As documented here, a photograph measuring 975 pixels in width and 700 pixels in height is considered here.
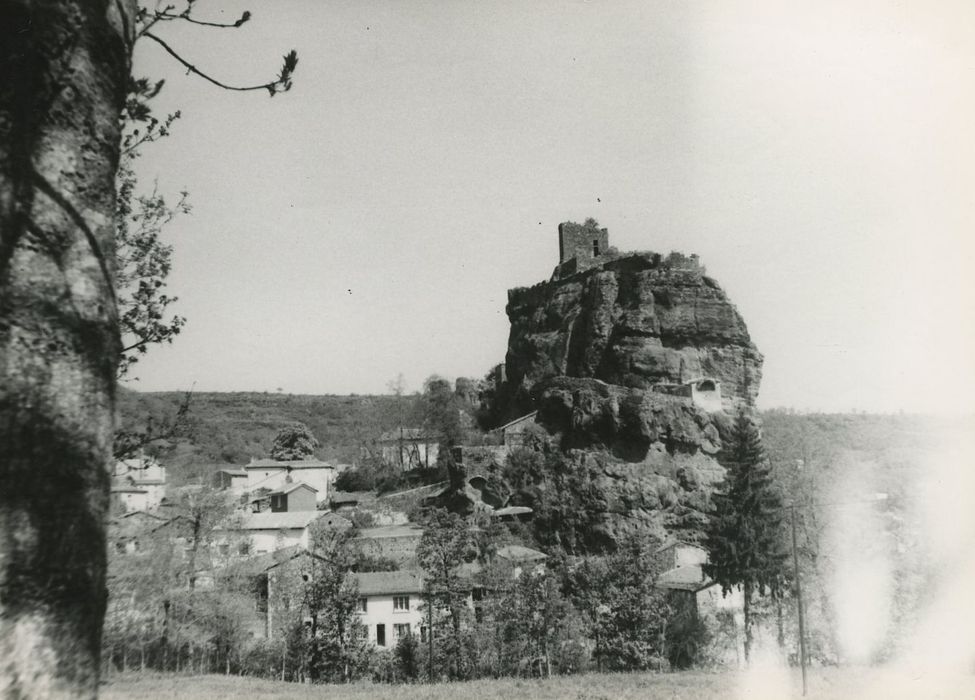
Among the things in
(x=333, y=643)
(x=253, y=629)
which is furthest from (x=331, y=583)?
(x=253, y=629)

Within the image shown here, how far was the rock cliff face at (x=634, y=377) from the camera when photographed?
39.2 meters

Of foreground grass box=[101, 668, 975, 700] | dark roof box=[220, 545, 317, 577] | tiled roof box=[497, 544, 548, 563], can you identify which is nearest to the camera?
foreground grass box=[101, 668, 975, 700]

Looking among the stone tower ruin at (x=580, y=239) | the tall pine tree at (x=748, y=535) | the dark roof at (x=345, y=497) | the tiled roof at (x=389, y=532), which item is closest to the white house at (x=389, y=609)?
the tiled roof at (x=389, y=532)

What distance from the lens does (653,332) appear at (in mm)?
45094

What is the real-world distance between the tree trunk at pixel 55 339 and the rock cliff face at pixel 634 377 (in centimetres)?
3684

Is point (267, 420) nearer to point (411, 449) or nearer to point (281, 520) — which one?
point (411, 449)

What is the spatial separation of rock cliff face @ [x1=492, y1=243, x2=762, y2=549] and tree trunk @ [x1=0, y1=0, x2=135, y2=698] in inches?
1450

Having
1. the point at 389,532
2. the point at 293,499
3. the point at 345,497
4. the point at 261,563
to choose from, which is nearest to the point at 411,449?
the point at 345,497

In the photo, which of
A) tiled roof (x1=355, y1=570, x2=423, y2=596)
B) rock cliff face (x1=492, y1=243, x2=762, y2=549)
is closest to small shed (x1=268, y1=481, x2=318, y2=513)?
rock cliff face (x1=492, y1=243, x2=762, y2=549)

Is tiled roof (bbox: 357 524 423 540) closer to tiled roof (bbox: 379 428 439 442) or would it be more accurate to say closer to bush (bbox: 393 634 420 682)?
bush (bbox: 393 634 420 682)

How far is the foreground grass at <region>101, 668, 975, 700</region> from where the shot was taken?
616 inches

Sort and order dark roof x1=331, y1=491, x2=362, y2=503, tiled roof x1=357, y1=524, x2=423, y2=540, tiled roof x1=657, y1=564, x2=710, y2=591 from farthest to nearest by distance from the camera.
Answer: dark roof x1=331, y1=491, x2=362, y2=503 < tiled roof x1=357, y1=524, x2=423, y2=540 < tiled roof x1=657, y1=564, x2=710, y2=591

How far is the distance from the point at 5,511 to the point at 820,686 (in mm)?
21619

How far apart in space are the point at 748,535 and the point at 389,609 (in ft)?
48.4
